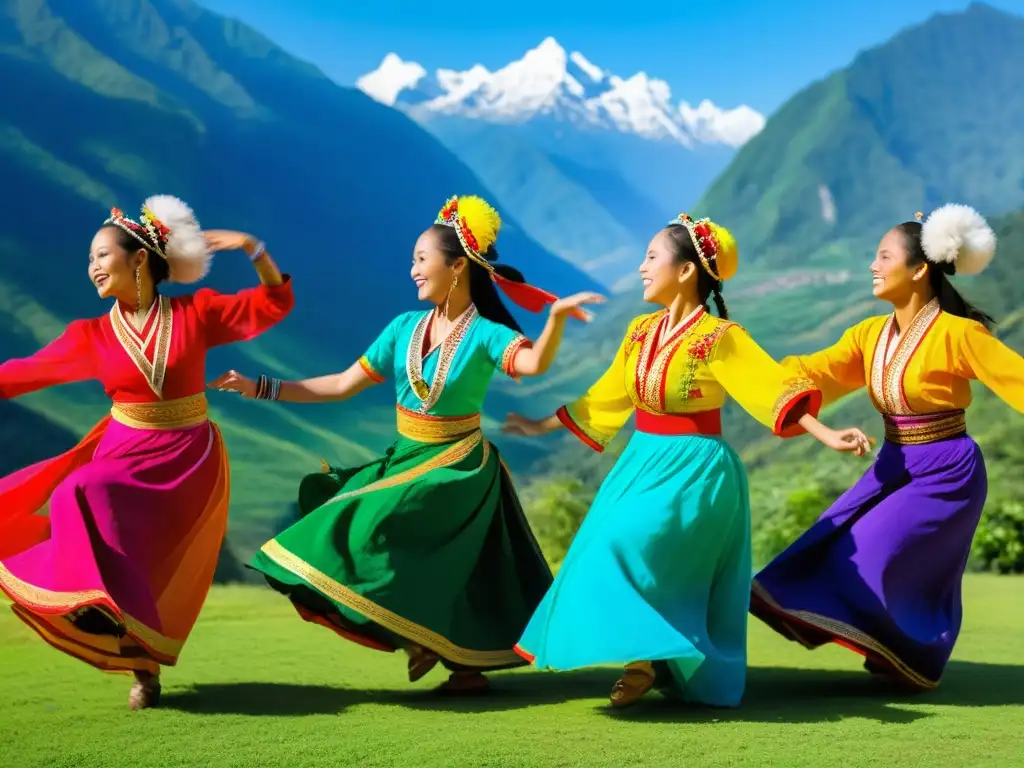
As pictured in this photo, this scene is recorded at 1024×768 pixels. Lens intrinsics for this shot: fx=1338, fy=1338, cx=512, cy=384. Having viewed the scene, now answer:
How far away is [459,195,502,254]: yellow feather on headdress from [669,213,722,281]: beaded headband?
2.28ft

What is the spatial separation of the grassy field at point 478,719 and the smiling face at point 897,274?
1367 mm

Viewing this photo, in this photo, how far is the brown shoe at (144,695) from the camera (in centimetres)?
421

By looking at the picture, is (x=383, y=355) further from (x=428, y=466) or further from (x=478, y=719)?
(x=478, y=719)

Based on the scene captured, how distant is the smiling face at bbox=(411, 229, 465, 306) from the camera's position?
177 inches

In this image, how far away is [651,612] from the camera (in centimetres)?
391

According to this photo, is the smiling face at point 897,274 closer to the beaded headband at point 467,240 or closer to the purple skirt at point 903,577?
the purple skirt at point 903,577

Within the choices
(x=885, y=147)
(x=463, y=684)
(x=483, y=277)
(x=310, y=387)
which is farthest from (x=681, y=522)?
(x=885, y=147)

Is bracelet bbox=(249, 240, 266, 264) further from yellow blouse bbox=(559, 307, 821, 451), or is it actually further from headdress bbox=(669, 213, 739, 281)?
headdress bbox=(669, 213, 739, 281)

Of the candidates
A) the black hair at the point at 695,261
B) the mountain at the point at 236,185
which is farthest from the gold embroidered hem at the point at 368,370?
the mountain at the point at 236,185

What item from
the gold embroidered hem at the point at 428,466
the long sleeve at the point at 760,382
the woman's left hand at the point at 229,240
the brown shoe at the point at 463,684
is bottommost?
the brown shoe at the point at 463,684

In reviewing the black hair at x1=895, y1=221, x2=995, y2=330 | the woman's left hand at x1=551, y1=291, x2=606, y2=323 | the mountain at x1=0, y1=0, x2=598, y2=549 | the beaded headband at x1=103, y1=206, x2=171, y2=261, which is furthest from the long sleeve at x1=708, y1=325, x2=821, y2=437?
the mountain at x1=0, y1=0, x2=598, y2=549

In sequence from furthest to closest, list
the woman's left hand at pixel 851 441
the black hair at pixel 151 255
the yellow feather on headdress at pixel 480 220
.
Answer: the yellow feather on headdress at pixel 480 220, the black hair at pixel 151 255, the woman's left hand at pixel 851 441

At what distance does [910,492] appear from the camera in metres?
4.50

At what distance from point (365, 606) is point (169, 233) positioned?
137cm
